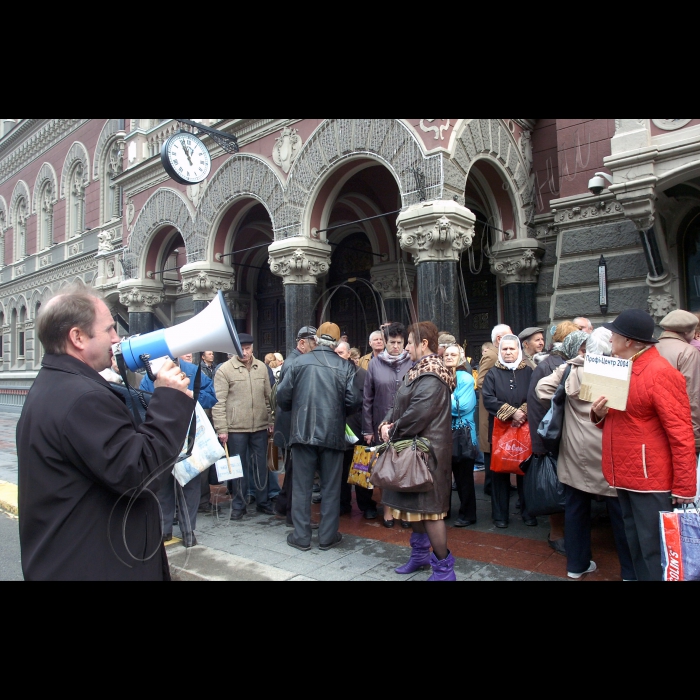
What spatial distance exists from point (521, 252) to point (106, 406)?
31.5 ft

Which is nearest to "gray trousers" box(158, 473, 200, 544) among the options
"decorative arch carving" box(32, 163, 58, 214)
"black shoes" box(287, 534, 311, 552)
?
"black shoes" box(287, 534, 311, 552)

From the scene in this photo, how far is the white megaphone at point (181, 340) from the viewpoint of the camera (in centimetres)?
216

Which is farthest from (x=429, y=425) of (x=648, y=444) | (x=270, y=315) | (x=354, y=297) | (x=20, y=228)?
(x=20, y=228)

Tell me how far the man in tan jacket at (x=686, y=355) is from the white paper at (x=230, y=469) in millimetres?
3998

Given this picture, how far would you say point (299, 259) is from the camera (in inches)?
392

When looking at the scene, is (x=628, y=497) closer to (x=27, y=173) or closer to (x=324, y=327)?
(x=324, y=327)

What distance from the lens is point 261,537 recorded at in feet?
16.9

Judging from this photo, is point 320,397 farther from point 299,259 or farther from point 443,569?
point 299,259

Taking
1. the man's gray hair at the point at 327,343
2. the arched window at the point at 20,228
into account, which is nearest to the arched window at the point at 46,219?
the arched window at the point at 20,228

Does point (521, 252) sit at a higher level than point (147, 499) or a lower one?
higher

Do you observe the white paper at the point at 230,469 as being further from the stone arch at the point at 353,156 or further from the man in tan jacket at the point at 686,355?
the stone arch at the point at 353,156

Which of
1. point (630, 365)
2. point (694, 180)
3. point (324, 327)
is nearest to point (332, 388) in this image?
point (324, 327)

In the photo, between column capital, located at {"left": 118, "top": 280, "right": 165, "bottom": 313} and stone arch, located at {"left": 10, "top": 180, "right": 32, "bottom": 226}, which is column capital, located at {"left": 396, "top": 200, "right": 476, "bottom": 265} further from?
stone arch, located at {"left": 10, "top": 180, "right": 32, "bottom": 226}

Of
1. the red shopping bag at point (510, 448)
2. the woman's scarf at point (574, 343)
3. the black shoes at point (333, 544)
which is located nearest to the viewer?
the woman's scarf at point (574, 343)
